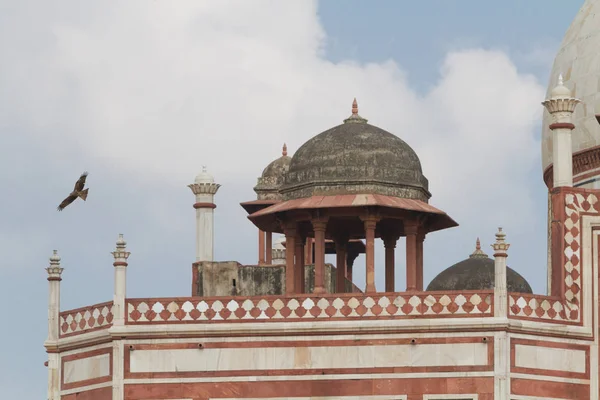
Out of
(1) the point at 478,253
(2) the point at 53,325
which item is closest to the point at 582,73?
(1) the point at 478,253

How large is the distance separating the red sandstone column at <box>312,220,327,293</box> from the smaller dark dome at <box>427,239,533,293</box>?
257 inches

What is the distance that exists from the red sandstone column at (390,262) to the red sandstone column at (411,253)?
1.52 m

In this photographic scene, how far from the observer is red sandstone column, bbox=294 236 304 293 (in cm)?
4738

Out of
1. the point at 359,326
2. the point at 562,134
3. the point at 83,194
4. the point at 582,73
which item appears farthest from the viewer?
the point at 582,73

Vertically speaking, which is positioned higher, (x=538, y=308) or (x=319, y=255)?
(x=319, y=255)

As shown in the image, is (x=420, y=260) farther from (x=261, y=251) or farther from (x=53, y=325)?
(x=53, y=325)

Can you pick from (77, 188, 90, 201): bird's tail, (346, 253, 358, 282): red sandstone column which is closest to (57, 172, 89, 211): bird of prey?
(77, 188, 90, 201): bird's tail

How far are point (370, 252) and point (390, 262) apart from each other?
2842mm

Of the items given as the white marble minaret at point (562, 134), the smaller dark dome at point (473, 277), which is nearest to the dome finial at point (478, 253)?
the smaller dark dome at point (473, 277)

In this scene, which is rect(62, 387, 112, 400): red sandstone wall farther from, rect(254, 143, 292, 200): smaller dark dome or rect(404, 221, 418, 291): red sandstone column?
rect(254, 143, 292, 200): smaller dark dome

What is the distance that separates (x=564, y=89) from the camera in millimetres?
46438

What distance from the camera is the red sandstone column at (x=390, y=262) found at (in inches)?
1912

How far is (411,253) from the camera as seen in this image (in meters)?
46.8

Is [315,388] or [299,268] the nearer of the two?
[315,388]
